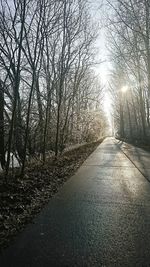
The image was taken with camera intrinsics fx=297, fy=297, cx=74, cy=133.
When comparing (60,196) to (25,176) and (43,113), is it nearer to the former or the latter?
(25,176)

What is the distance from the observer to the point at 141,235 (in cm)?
454

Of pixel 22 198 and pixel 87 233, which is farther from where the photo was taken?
pixel 22 198

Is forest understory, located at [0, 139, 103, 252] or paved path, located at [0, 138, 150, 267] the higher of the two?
forest understory, located at [0, 139, 103, 252]

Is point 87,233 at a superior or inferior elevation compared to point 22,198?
inferior

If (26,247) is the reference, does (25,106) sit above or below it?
above

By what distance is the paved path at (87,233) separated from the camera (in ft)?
12.0

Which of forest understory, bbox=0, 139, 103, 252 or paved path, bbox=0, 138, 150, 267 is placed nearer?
paved path, bbox=0, 138, 150, 267

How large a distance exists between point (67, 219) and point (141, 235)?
1.44 meters

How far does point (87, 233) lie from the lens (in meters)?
4.64

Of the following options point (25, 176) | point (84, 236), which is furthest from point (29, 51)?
point (84, 236)

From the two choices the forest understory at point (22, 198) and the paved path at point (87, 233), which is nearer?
the paved path at point (87, 233)

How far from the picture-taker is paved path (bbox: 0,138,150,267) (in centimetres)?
365

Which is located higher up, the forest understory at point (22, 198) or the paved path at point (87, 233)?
the forest understory at point (22, 198)

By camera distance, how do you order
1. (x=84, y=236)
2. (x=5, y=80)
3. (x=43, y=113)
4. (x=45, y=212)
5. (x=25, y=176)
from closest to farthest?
(x=84, y=236) → (x=45, y=212) → (x=25, y=176) → (x=5, y=80) → (x=43, y=113)
